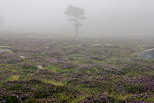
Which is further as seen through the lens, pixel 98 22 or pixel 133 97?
pixel 98 22

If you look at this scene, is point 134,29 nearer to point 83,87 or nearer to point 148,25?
point 148,25

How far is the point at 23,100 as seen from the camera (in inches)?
365

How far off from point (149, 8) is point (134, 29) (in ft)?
259

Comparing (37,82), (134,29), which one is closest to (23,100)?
(37,82)

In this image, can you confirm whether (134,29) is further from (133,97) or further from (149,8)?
(133,97)

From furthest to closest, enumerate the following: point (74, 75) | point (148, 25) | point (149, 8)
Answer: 1. point (149, 8)
2. point (148, 25)
3. point (74, 75)

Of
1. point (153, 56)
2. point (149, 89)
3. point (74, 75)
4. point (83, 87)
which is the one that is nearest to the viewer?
point (149, 89)

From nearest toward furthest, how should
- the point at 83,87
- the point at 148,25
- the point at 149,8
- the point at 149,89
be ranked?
the point at 149,89 < the point at 83,87 < the point at 148,25 < the point at 149,8

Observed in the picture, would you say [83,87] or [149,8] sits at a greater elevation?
[149,8]

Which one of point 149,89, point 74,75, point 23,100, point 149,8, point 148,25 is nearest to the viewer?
point 23,100

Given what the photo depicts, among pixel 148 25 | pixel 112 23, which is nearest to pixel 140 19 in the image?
pixel 148 25

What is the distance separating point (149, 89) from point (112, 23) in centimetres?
12837

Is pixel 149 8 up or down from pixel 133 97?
up

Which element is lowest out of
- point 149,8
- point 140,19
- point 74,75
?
point 74,75
